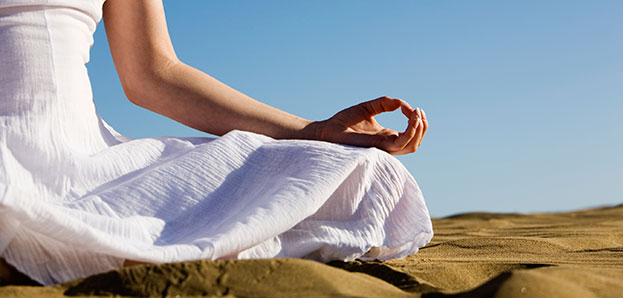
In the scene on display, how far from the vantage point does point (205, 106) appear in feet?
5.83

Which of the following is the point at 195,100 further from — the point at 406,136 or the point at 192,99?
A: the point at 406,136

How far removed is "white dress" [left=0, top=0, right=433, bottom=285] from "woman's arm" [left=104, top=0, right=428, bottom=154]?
0.45ft

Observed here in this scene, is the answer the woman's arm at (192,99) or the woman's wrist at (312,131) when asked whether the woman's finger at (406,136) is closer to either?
the woman's arm at (192,99)

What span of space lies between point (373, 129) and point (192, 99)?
568mm

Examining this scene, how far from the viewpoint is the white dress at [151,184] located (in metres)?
1.18

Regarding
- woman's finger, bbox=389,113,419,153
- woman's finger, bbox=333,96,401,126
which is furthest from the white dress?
woman's finger, bbox=333,96,401,126

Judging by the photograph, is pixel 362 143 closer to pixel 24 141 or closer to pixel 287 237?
pixel 287 237

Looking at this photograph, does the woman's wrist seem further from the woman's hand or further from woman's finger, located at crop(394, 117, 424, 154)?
woman's finger, located at crop(394, 117, 424, 154)

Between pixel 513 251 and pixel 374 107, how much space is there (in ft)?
2.72

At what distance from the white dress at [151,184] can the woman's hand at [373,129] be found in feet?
0.30

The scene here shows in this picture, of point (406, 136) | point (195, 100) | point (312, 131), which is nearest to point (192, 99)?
point (195, 100)

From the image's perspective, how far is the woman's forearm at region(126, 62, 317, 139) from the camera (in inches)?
70.2

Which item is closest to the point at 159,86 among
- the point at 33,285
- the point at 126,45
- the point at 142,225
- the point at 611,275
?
the point at 126,45

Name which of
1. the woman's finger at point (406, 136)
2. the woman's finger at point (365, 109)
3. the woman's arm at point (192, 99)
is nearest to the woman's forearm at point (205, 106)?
the woman's arm at point (192, 99)
